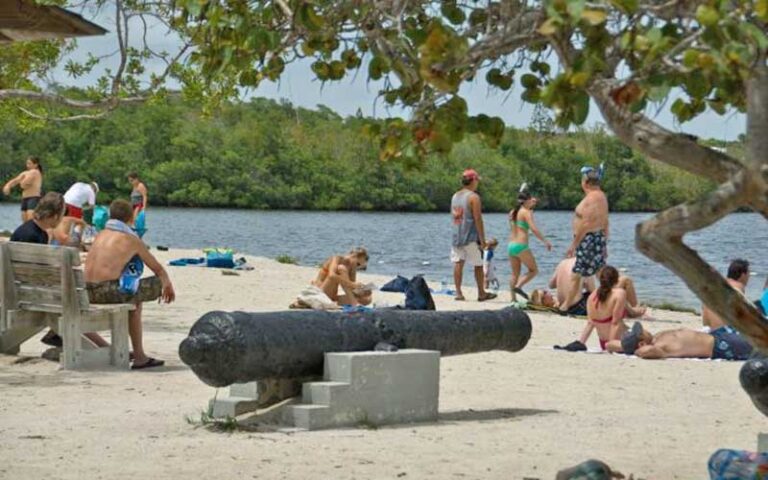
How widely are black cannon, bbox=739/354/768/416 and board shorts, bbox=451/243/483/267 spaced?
12545 mm

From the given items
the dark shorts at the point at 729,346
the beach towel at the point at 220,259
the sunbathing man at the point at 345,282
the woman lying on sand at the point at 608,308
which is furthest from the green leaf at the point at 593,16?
the beach towel at the point at 220,259

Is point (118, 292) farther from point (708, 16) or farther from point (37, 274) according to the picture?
point (708, 16)

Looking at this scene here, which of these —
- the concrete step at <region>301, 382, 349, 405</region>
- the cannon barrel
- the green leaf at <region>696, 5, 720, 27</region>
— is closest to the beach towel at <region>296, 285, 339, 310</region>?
the cannon barrel

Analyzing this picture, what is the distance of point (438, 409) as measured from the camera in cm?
1012

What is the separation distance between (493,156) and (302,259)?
4803cm

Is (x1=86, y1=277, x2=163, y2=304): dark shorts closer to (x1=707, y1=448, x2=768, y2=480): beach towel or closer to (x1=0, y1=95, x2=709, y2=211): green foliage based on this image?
(x1=707, y1=448, x2=768, y2=480): beach towel

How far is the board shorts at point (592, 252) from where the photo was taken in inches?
664

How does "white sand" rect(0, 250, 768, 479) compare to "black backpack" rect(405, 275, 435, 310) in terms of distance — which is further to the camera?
"black backpack" rect(405, 275, 435, 310)

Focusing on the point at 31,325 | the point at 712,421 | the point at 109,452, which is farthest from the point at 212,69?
the point at 31,325

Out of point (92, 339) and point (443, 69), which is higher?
point (443, 69)

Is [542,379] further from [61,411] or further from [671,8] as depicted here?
[671,8]

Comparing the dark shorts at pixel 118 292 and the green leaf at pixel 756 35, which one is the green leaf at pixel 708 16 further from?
the dark shorts at pixel 118 292

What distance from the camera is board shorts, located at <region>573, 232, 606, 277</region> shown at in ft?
55.3

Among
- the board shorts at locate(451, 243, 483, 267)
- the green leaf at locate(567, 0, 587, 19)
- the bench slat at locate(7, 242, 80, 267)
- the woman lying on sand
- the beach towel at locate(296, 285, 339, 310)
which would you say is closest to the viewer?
the green leaf at locate(567, 0, 587, 19)
